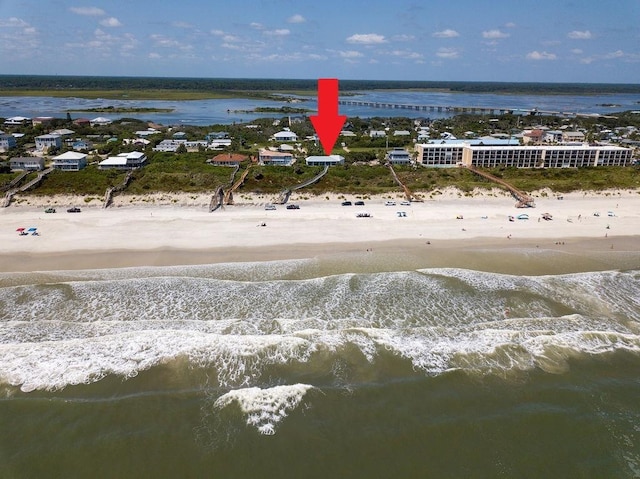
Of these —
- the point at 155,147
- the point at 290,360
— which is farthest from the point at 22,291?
the point at 155,147

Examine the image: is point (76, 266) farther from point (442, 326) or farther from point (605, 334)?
point (605, 334)

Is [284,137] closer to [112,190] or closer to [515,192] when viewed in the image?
[112,190]

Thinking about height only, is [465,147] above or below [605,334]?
above

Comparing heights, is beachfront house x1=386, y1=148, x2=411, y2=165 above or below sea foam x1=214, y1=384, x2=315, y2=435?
above

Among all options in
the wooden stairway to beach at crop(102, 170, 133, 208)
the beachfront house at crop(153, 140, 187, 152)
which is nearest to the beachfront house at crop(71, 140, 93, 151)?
the beachfront house at crop(153, 140, 187, 152)

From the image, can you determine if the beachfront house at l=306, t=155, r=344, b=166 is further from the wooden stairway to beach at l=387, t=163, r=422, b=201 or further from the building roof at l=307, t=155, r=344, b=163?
the wooden stairway to beach at l=387, t=163, r=422, b=201

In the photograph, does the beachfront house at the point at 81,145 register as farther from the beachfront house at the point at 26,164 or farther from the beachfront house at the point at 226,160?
the beachfront house at the point at 226,160

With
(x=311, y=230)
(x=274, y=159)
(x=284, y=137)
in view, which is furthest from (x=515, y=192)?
(x=284, y=137)
